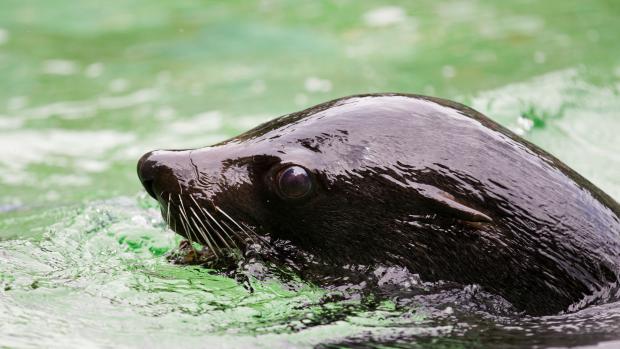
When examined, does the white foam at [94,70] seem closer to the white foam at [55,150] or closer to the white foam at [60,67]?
the white foam at [60,67]

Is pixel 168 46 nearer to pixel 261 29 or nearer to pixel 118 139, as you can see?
pixel 261 29

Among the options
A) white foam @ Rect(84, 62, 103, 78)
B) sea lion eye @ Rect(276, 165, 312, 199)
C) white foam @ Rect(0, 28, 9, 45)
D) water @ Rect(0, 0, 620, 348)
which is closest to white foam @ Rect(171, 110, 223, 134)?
water @ Rect(0, 0, 620, 348)

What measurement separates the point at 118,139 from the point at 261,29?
376 cm

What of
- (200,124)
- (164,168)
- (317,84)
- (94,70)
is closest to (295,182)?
(164,168)

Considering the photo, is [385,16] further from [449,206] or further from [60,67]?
[449,206]

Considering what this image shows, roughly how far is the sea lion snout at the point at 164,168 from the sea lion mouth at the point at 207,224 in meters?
0.05

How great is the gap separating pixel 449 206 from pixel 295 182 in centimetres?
65

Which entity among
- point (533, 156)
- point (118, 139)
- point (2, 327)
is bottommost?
point (2, 327)

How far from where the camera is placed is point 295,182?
14.6 feet

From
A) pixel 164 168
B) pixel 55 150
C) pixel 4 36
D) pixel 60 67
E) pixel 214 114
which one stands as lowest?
pixel 164 168

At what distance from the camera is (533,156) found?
452 centimetres

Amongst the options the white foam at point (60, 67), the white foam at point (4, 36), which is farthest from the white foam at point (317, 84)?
the white foam at point (4, 36)

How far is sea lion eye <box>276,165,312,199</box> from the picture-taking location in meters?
4.46

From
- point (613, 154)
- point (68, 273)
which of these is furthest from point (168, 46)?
point (68, 273)
